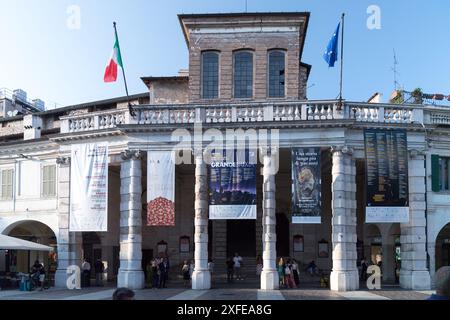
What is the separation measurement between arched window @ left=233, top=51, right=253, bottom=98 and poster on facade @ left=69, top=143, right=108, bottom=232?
874cm

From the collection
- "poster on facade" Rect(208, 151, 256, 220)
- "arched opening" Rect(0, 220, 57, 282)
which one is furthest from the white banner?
"arched opening" Rect(0, 220, 57, 282)

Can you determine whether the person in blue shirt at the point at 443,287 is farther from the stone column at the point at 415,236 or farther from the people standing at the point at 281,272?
the people standing at the point at 281,272

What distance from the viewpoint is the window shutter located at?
28.6 m

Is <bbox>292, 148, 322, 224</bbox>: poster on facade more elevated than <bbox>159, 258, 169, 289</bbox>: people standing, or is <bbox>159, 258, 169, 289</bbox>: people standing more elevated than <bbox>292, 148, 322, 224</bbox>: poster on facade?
<bbox>292, 148, 322, 224</bbox>: poster on facade

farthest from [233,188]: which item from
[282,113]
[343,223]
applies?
[343,223]

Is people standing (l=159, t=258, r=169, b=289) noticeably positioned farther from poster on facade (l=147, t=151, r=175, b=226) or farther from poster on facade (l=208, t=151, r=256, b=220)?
poster on facade (l=208, t=151, r=256, b=220)

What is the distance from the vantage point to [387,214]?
27.2m

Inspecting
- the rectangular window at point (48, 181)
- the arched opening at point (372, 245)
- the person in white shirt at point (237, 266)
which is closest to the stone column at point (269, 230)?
the person in white shirt at point (237, 266)

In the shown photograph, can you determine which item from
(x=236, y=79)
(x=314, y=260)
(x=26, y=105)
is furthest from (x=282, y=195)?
(x=26, y=105)

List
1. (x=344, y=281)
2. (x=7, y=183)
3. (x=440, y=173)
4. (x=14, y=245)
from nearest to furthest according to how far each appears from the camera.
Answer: (x=344, y=281) → (x=14, y=245) → (x=440, y=173) → (x=7, y=183)

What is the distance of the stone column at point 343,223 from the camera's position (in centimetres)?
2655

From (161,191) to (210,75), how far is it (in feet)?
29.5

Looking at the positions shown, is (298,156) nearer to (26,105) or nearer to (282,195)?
(282,195)

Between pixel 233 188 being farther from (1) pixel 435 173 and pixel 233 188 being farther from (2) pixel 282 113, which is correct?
(1) pixel 435 173
